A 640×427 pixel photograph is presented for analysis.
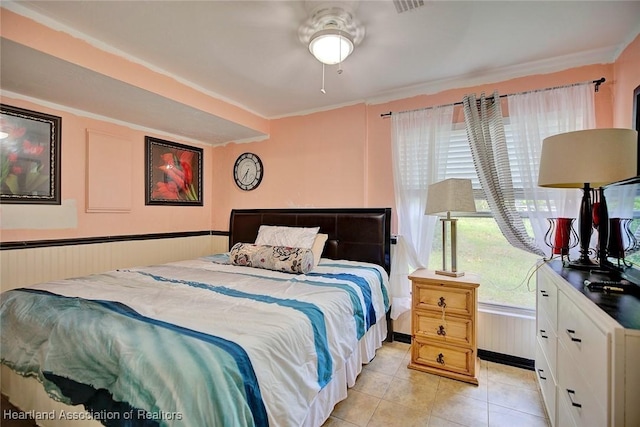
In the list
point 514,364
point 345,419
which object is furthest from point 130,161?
point 514,364

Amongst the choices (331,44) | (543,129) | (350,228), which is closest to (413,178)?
(350,228)

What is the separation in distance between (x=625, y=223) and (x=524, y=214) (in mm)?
947

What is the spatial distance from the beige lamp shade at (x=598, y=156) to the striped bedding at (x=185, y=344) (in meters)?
1.41

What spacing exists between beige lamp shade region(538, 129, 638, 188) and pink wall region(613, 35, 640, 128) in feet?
2.65

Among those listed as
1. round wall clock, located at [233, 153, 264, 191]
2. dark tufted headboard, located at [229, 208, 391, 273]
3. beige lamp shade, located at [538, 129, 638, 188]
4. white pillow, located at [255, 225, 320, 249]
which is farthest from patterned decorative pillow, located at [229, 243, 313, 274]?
beige lamp shade, located at [538, 129, 638, 188]

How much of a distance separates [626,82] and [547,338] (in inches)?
70.4

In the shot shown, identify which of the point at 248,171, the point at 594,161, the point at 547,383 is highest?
the point at 248,171

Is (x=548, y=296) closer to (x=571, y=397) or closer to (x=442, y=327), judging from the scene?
(x=571, y=397)

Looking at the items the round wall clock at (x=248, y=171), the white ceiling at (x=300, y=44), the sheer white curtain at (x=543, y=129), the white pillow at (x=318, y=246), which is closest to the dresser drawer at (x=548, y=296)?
the sheer white curtain at (x=543, y=129)

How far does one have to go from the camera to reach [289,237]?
2867mm

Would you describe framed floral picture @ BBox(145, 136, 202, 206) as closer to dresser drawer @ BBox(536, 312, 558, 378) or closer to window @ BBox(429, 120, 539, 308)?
window @ BBox(429, 120, 539, 308)

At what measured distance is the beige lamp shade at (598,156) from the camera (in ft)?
4.25

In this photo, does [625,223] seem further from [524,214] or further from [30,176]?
[30,176]

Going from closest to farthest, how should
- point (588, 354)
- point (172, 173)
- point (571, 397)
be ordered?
point (588, 354), point (571, 397), point (172, 173)
